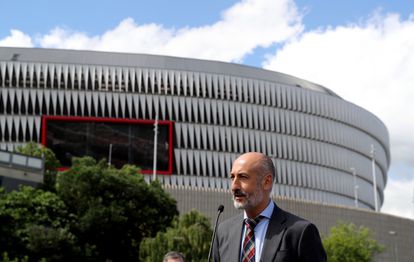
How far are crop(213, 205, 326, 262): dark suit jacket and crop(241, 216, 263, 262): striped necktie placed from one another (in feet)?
0.15

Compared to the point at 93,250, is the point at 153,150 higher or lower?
higher

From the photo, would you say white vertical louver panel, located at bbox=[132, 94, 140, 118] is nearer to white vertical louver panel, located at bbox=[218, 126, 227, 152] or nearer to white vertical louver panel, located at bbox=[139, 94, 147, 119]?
white vertical louver panel, located at bbox=[139, 94, 147, 119]

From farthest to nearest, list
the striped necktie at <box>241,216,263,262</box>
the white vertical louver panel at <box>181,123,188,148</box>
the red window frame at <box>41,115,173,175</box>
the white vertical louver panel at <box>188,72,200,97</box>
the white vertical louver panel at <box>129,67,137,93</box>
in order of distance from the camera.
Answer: the white vertical louver panel at <box>181,123,188,148</box> < the white vertical louver panel at <box>188,72,200,97</box> < the white vertical louver panel at <box>129,67,137,93</box> < the red window frame at <box>41,115,173,175</box> < the striped necktie at <box>241,216,263,262</box>

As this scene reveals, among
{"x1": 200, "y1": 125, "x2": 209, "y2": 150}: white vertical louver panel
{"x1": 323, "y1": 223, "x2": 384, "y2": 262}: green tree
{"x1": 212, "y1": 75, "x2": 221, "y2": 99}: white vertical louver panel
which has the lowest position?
{"x1": 323, "y1": 223, "x2": 384, "y2": 262}: green tree

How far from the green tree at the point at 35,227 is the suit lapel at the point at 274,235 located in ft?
150

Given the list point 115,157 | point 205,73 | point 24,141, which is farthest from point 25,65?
point 205,73

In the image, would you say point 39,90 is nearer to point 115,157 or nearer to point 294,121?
point 115,157

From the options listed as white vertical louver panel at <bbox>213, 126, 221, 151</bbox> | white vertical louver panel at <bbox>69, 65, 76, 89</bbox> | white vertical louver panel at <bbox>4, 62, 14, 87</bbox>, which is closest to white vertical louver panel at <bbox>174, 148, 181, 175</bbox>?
white vertical louver panel at <bbox>213, 126, 221, 151</bbox>

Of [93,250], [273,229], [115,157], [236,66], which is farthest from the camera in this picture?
[236,66]

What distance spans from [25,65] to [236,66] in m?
27.7

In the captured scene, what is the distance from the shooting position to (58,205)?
5556cm

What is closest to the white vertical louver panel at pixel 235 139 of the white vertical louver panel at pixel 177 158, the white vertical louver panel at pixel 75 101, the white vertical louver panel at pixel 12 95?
the white vertical louver panel at pixel 177 158

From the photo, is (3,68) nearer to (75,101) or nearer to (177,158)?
(75,101)

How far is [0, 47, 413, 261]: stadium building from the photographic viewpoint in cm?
9862
